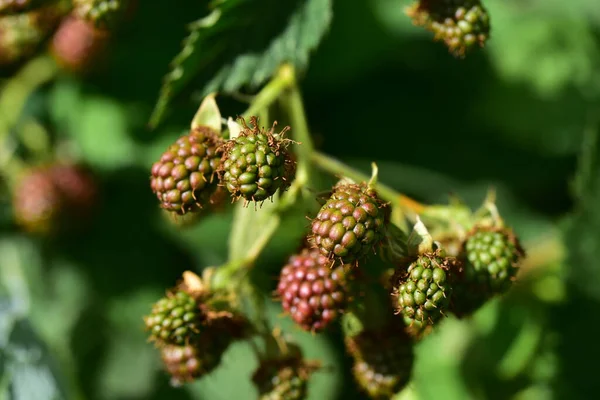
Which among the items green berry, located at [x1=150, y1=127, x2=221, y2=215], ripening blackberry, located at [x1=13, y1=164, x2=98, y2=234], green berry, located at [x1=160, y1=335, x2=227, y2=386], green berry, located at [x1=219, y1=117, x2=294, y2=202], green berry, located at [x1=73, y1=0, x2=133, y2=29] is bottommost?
ripening blackberry, located at [x1=13, y1=164, x2=98, y2=234]

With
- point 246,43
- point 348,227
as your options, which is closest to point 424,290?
point 348,227

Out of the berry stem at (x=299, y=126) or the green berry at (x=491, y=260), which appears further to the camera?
the berry stem at (x=299, y=126)

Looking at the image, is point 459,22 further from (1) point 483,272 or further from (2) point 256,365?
(2) point 256,365

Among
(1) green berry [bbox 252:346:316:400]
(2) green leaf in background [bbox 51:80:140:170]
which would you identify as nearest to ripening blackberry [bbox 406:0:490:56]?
(1) green berry [bbox 252:346:316:400]

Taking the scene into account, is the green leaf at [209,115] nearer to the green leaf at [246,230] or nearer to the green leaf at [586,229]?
the green leaf at [246,230]

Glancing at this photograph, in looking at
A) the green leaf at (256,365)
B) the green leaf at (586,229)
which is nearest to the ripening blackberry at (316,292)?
the green leaf at (256,365)

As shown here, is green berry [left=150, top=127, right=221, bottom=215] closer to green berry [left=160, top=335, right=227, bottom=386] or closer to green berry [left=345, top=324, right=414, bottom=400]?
green berry [left=160, top=335, right=227, bottom=386]

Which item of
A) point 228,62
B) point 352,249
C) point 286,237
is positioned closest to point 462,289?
point 352,249
